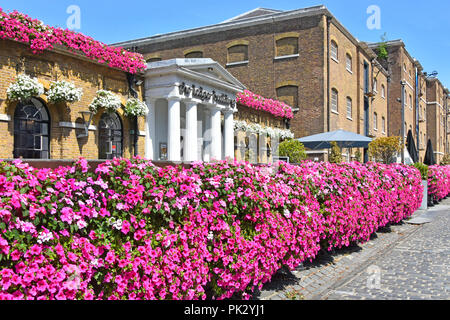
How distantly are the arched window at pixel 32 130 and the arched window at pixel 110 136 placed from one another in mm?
2031

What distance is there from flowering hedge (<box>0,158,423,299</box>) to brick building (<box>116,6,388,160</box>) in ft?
64.2

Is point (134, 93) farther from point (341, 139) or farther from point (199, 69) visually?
point (341, 139)

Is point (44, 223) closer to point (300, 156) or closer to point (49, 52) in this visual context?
point (49, 52)

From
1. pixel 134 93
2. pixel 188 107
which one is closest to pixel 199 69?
pixel 188 107

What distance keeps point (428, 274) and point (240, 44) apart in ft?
75.2

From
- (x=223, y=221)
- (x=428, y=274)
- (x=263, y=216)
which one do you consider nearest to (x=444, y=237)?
(x=428, y=274)

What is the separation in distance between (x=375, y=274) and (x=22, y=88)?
30.9 ft

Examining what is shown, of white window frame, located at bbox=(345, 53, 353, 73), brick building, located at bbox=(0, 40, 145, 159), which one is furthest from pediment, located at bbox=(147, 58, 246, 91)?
white window frame, located at bbox=(345, 53, 353, 73)

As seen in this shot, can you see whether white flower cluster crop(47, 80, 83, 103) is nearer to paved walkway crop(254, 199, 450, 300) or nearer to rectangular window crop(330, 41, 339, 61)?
paved walkway crop(254, 199, 450, 300)

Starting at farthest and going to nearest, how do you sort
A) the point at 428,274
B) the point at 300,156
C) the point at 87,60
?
the point at 300,156 < the point at 87,60 < the point at 428,274

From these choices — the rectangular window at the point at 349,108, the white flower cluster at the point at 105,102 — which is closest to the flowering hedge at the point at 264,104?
the rectangular window at the point at 349,108

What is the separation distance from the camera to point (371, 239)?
32.8 feet

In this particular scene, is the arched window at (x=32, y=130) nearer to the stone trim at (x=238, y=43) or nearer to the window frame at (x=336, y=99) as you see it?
the stone trim at (x=238, y=43)

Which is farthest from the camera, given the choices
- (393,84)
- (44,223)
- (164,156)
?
(393,84)
